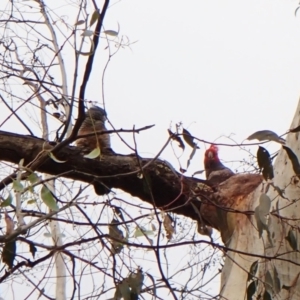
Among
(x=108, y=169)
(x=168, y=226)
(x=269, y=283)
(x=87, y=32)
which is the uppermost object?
(x=108, y=169)

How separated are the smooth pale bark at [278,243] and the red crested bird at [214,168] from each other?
290 mm

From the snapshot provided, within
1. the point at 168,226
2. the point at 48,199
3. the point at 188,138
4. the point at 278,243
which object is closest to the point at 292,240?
the point at 278,243

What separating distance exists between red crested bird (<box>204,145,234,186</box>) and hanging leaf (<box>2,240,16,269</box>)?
90cm

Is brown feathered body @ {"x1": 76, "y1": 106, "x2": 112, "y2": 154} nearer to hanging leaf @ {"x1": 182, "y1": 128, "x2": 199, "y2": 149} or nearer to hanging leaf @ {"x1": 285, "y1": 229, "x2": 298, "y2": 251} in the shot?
hanging leaf @ {"x1": 182, "y1": 128, "x2": 199, "y2": 149}

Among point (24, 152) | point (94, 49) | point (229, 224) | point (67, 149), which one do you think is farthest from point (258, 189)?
point (94, 49)

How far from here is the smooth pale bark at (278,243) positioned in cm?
152

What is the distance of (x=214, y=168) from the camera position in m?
2.10

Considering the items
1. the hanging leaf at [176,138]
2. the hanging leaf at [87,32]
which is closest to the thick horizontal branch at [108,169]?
the hanging leaf at [176,138]

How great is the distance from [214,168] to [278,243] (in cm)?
57

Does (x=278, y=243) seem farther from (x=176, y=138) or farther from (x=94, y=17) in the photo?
(x=94, y=17)

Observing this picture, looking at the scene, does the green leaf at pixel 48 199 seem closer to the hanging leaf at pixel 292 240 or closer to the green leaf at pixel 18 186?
the green leaf at pixel 18 186

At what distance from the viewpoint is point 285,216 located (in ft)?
5.16

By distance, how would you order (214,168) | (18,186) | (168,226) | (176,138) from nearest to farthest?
(18,186) → (176,138) → (168,226) → (214,168)

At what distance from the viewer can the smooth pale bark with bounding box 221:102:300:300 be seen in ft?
4.98
